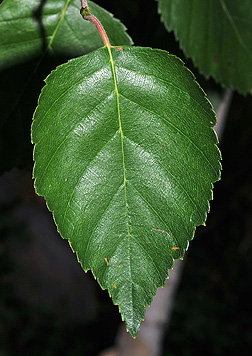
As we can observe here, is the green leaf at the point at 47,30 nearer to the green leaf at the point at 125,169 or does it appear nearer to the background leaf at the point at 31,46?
the background leaf at the point at 31,46

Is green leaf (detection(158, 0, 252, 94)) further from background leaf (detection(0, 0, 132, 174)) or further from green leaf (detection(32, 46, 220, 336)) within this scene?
green leaf (detection(32, 46, 220, 336))

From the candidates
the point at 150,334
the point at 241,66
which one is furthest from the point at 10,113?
the point at 150,334

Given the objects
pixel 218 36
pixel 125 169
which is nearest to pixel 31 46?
pixel 125 169

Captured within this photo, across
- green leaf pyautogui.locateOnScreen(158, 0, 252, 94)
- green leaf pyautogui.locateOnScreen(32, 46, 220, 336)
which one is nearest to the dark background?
green leaf pyautogui.locateOnScreen(158, 0, 252, 94)

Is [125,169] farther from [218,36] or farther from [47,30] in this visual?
[218,36]

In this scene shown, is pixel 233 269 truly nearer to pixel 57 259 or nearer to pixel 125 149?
pixel 57 259
